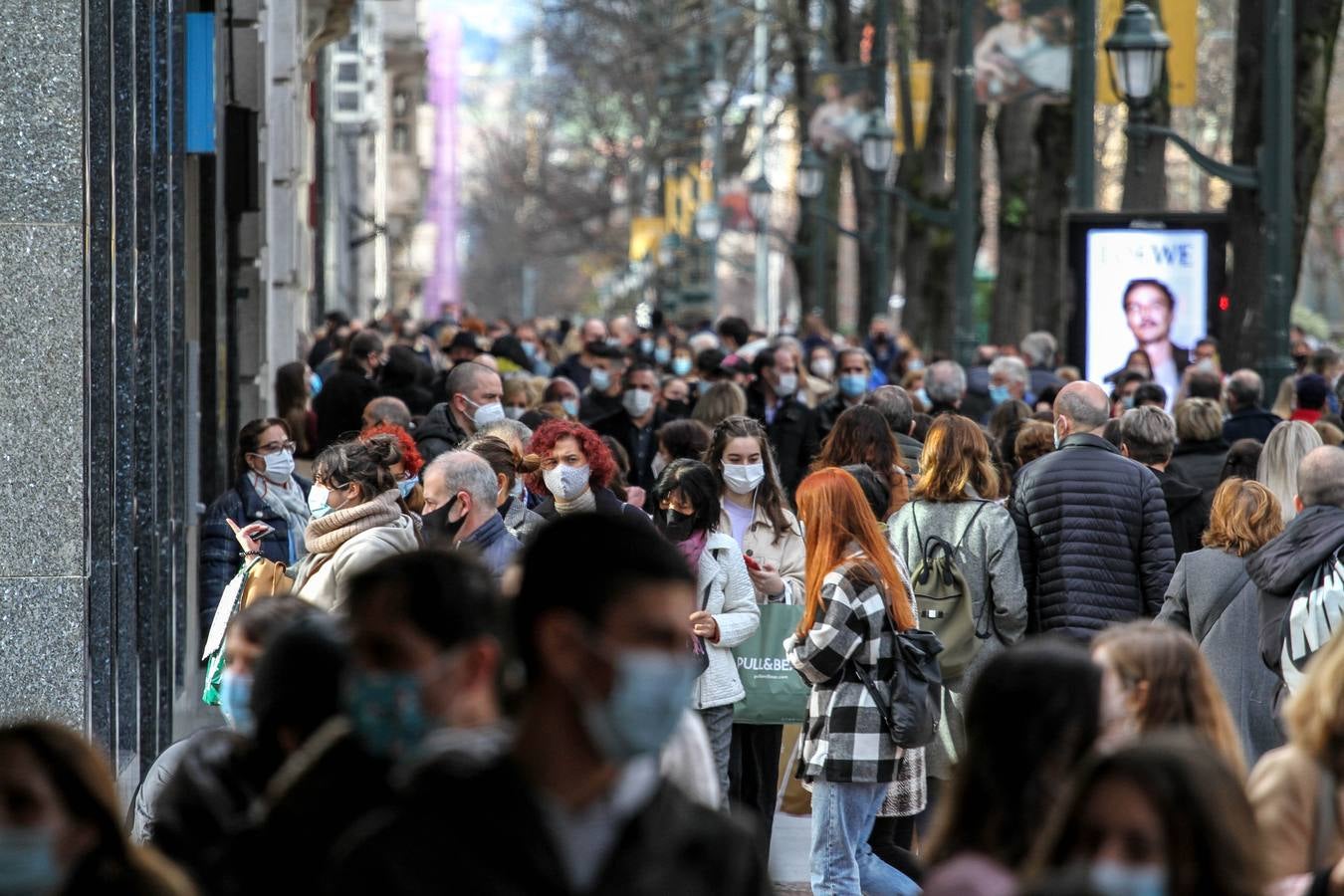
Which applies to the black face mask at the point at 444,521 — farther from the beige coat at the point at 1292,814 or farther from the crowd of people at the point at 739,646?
the beige coat at the point at 1292,814

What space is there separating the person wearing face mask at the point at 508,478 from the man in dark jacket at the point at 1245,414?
579 centimetres

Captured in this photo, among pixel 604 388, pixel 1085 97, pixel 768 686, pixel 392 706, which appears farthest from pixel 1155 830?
pixel 1085 97

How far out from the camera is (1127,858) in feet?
10.2

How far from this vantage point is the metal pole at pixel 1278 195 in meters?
19.4

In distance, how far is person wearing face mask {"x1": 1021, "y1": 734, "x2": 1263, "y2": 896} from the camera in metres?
3.12

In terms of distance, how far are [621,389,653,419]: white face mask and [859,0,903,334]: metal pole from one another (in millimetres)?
17265

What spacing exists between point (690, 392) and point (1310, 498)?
9.73 metres

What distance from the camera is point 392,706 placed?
332cm

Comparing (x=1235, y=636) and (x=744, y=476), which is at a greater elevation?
(x=744, y=476)

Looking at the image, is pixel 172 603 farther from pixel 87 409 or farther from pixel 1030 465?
pixel 1030 465

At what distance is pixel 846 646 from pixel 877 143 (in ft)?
80.9

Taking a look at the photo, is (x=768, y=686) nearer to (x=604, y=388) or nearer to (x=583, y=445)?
(x=583, y=445)

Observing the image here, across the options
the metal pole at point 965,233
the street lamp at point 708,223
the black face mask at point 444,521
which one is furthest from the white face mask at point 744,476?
the street lamp at point 708,223

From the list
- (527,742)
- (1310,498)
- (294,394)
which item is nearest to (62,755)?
(527,742)
